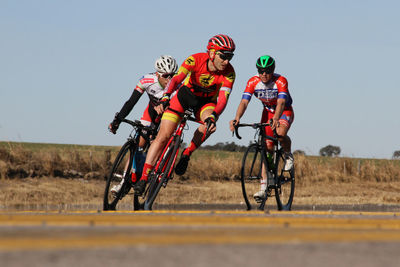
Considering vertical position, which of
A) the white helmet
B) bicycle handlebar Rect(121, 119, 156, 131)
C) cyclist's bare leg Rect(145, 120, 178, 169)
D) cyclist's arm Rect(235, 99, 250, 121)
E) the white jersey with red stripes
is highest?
the white helmet

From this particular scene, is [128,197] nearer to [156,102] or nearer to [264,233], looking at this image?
[156,102]

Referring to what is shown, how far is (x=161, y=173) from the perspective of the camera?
36.9ft

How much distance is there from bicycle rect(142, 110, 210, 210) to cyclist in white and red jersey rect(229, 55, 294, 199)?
1.03 m

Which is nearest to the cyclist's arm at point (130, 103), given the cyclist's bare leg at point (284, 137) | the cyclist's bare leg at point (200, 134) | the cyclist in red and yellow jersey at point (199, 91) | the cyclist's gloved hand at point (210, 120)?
the cyclist in red and yellow jersey at point (199, 91)

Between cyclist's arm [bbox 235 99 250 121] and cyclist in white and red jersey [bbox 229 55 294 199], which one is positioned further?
cyclist's arm [bbox 235 99 250 121]

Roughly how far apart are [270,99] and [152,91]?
6.18ft

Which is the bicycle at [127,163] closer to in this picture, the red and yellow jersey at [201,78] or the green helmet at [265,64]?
the red and yellow jersey at [201,78]

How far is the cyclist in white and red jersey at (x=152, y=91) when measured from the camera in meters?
12.2

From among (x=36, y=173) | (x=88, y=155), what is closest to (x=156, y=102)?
(x=36, y=173)

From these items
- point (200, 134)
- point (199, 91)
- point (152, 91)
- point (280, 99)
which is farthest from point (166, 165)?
point (280, 99)

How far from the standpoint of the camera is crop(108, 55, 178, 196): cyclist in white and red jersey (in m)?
12.2

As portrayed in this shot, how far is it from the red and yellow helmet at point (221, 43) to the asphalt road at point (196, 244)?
5.02 m

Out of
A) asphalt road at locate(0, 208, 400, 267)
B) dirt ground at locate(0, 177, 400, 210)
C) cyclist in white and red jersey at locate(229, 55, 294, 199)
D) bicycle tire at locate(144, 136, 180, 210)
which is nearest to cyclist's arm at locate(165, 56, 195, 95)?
bicycle tire at locate(144, 136, 180, 210)

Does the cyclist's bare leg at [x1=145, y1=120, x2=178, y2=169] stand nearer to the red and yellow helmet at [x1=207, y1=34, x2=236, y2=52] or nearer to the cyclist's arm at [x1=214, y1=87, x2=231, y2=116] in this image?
the cyclist's arm at [x1=214, y1=87, x2=231, y2=116]
